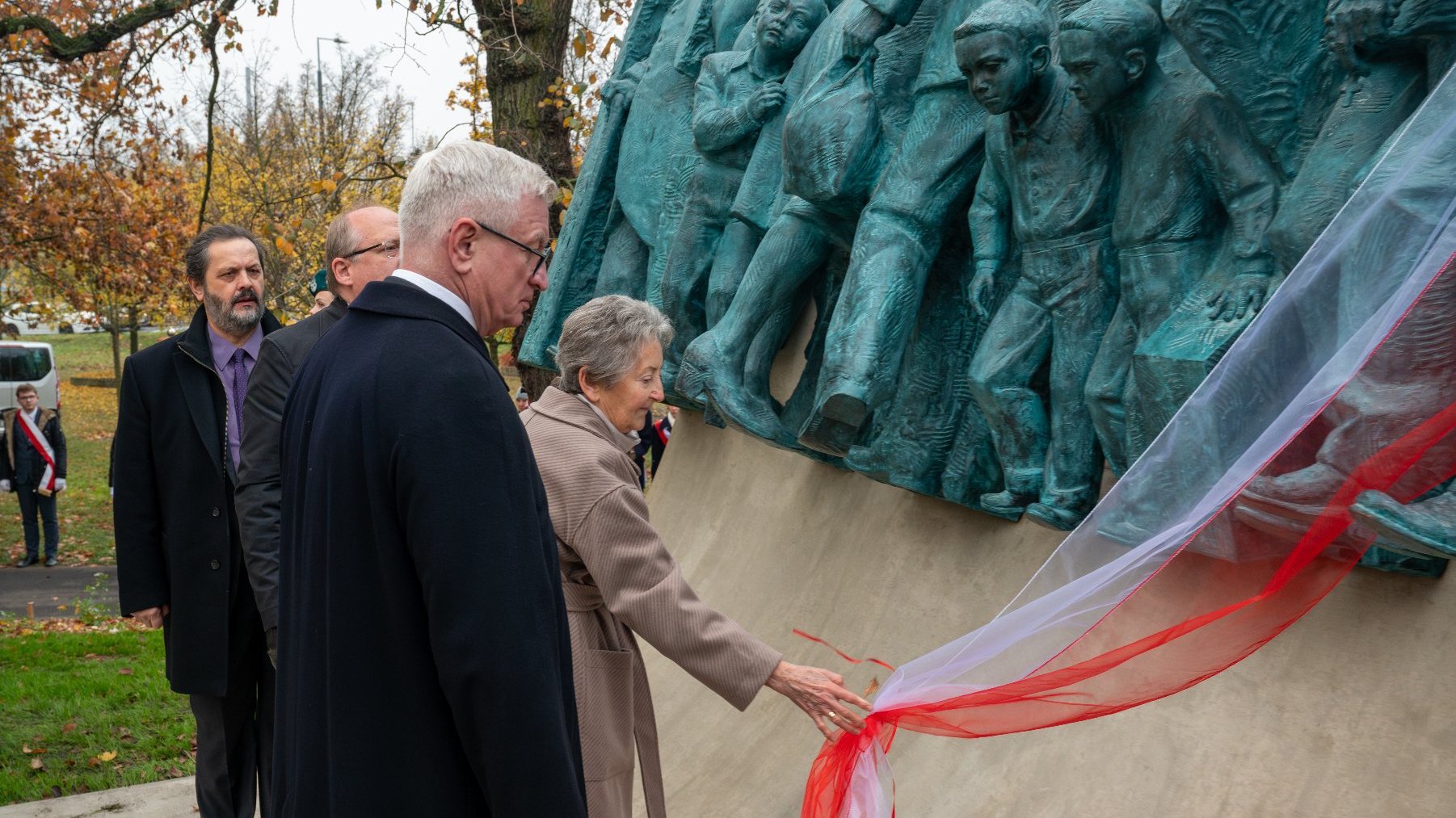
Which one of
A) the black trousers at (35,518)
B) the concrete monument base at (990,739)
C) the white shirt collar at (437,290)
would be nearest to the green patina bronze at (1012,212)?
the concrete monument base at (990,739)

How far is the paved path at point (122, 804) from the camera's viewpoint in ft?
16.8

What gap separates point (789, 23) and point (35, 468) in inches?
442

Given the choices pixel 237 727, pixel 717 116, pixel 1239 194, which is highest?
pixel 717 116

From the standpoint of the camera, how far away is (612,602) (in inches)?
110

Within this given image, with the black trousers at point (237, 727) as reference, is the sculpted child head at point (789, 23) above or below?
above

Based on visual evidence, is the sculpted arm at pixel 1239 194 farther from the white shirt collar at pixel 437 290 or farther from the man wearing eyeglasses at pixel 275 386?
the man wearing eyeglasses at pixel 275 386

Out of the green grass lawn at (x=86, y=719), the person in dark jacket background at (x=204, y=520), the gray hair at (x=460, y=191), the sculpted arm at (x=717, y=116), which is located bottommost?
the green grass lawn at (x=86, y=719)

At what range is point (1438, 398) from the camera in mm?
2480

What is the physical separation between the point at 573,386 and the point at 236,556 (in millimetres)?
1797

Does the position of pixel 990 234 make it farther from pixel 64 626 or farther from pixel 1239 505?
pixel 64 626

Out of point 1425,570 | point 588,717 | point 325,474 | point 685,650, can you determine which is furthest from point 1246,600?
point 325,474

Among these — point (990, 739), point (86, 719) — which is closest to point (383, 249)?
point (990, 739)

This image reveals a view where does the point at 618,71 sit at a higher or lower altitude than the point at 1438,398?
higher

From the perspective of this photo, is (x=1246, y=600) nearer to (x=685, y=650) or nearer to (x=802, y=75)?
(x=685, y=650)
